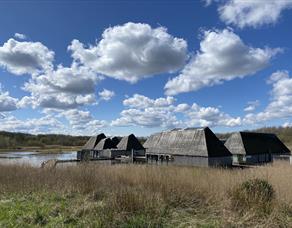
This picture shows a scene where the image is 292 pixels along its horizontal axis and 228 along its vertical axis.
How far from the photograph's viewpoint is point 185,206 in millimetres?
8250

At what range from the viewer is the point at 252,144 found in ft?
136

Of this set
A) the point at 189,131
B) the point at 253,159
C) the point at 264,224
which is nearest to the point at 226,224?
the point at 264,224

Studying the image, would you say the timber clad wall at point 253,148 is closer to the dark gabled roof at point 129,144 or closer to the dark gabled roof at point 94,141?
the dark gabled roof at point 129,144

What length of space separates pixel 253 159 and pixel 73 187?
114 ft

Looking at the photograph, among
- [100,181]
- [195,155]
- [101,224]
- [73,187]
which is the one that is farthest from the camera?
[195,155]

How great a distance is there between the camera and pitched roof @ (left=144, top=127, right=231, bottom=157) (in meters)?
33.8

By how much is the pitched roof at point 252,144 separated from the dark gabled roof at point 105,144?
1960cm

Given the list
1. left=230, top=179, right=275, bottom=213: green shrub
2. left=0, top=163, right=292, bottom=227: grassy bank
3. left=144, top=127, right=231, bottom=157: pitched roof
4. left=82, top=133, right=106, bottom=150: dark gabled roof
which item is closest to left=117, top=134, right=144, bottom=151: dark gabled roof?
Answer: left=82, top=133, right=106, bottom=150: dark gabled roof

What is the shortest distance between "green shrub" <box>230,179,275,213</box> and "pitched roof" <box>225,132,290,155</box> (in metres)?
31.8

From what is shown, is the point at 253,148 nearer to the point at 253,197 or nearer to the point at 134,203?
the point at 253,197

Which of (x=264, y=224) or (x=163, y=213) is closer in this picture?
(x=264, y=224)

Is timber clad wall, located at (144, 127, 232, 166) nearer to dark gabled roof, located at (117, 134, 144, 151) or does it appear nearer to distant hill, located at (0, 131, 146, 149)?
dark gabled roof, located at (117, 134, 144, 151)

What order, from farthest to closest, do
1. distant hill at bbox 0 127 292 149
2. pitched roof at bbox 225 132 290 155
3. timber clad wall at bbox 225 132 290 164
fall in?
distant hill at bbox 0 127 292 149 → pitched roof at bbox 225 132 290 155 → timber clad wall at bbox 225 132 290 164

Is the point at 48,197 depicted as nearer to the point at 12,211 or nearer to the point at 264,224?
the point at 12,211
